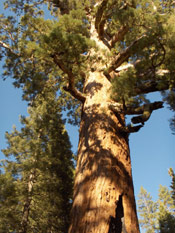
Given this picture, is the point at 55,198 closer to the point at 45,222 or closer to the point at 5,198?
the point at 45,222

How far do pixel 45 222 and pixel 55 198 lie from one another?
1.02 meters

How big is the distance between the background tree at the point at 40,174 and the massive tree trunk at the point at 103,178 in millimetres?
3360

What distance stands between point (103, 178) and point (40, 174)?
6.91 meters

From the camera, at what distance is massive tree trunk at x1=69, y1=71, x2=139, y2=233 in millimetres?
2169

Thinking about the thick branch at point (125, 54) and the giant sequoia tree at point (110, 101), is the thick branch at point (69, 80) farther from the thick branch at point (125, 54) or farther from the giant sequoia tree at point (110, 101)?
the thick branch at point (125, 54)

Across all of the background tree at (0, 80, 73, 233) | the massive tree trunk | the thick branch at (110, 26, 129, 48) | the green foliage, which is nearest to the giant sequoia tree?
the massive tree trunk

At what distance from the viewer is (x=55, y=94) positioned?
26.1 ft

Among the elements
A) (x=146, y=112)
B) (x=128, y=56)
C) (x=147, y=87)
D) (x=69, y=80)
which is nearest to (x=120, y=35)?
(x=128, y=56)

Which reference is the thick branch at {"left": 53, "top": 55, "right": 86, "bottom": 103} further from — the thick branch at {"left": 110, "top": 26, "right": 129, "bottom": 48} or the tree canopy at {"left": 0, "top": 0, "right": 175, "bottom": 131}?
the thick branch at {"left": 110, "top": 26, "right": 129, "bottom": 48}

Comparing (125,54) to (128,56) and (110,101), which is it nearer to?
(128,56)

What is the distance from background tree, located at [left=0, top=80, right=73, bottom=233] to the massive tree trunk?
3360mm

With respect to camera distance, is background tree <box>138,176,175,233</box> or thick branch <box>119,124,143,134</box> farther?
background tree <box>138,176,175,233</box>

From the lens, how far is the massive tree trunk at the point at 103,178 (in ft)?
7.12

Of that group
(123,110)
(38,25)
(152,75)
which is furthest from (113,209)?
(38,25)
